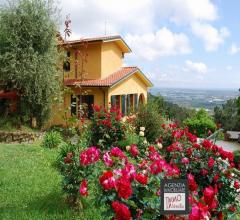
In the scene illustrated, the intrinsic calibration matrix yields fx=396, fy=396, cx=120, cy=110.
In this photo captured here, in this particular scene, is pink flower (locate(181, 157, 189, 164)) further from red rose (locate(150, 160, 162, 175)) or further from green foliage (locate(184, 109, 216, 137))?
green foliage (locate(184, 109, 216, 137))

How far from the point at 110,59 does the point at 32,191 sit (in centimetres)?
1789

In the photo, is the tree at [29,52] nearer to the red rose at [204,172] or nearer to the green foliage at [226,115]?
the red rose at [204,172]

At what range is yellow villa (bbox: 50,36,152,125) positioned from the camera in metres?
22.5

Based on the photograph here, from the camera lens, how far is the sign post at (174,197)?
13.3ft

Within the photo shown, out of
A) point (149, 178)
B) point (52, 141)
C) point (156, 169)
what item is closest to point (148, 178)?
point (149, 178)

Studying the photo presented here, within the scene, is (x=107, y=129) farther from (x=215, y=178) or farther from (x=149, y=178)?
(x=149, y=178)

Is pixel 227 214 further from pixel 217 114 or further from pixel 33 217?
pixel 217 114

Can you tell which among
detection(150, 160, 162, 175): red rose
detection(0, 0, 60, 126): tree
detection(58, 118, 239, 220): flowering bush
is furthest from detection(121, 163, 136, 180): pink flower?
detection(0, 0, 60, 126): tree

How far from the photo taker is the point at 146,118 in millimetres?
16906

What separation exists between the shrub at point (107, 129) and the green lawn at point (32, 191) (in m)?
1.57

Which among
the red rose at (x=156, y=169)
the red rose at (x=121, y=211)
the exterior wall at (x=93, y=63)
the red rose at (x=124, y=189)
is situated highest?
the exterior wall at (x=93, y=63)

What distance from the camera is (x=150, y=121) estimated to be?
16.8 meters

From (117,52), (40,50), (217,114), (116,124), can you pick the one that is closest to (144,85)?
(117,52)

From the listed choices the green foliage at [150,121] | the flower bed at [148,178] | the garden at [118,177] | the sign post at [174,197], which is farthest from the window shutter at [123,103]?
the sign post at [174,197]
